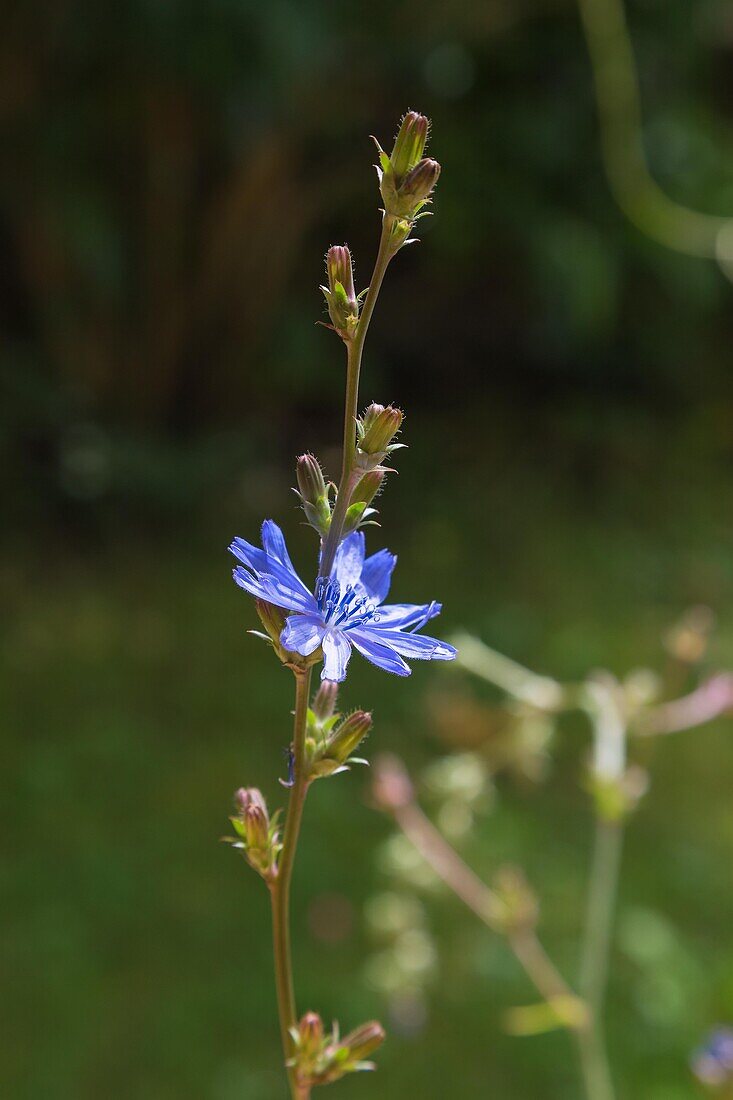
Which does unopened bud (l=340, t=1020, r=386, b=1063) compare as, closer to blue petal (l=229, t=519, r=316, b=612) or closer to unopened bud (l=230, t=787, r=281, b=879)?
unopened bud (l=230, t=787, r=281, b=879)

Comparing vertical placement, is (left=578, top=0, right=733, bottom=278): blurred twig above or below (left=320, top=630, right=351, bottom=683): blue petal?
above

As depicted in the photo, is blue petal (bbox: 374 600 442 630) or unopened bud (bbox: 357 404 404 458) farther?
blue petal (bbox: 374 600 442 630)

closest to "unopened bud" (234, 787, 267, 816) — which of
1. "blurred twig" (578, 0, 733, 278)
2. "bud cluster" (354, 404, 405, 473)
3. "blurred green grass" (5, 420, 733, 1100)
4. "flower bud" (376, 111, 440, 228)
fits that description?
"bud cluster" (354, 404, 405, 473)

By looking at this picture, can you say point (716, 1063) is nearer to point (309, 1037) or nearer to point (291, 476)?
point (309, 1037)

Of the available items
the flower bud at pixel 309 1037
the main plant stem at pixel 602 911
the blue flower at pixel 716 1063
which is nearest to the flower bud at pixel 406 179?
the flower bud at pixel 309 1037

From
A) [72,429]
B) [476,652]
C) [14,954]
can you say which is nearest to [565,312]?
[72,429]

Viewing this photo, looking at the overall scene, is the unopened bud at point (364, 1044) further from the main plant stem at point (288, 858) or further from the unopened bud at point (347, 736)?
the unopened bud at point (347, 736)

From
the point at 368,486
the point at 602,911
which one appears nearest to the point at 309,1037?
the point at 368,486

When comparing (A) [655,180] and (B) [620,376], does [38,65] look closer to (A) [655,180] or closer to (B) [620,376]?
(A) [655,180]
